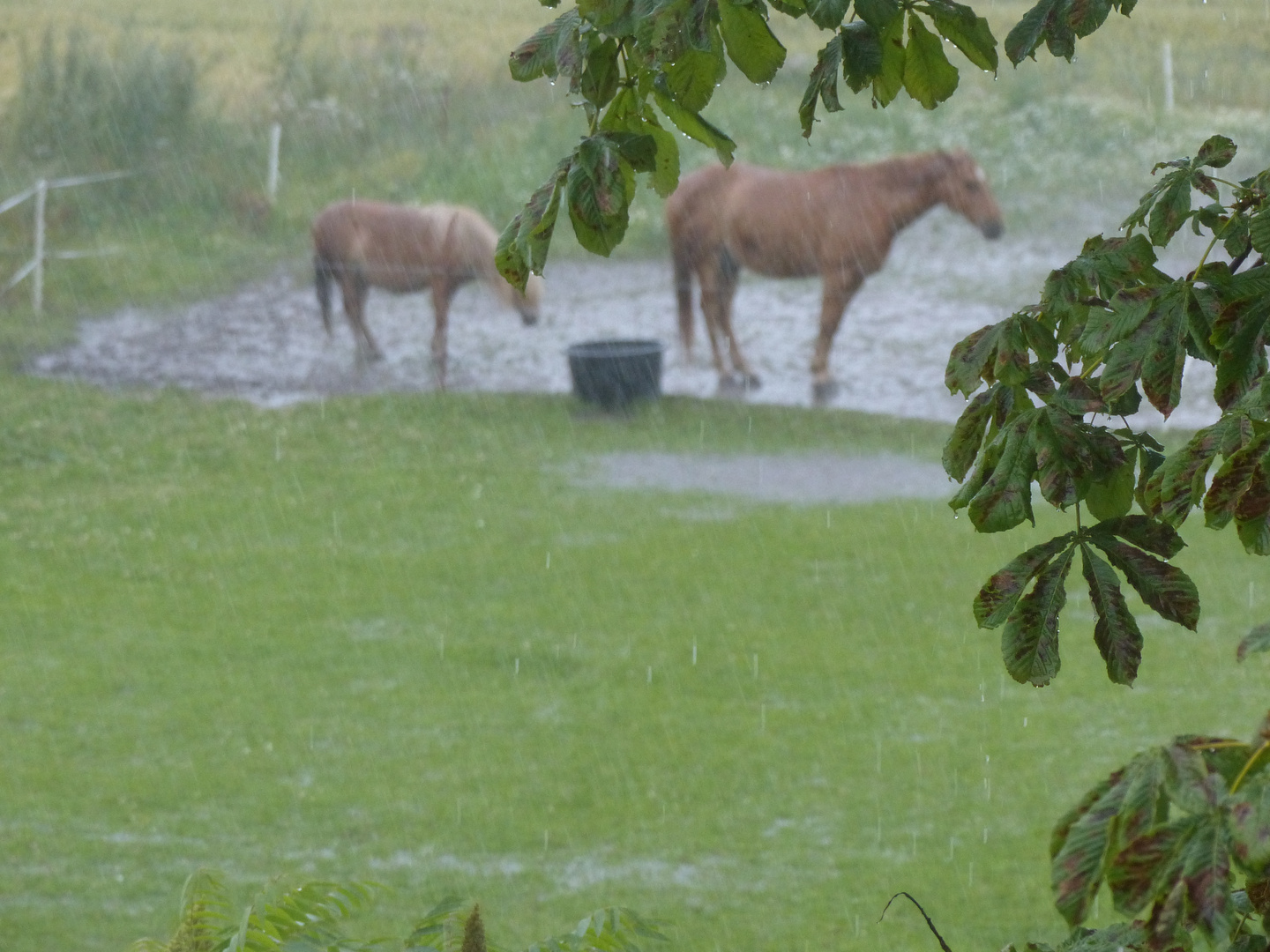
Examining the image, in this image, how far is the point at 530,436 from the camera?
1161cm

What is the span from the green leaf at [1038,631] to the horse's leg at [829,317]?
11673 millimetres

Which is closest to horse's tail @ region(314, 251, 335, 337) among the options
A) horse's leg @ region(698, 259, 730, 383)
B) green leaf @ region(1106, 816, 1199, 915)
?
horse's leg @ region(698, 259, 730, 383)

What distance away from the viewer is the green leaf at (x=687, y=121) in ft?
5.45

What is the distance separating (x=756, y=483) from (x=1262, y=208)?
870 centimetres

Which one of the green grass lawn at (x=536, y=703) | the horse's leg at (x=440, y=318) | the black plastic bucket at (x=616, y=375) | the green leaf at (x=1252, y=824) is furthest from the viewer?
the horse's leg at (x=440, y=318)

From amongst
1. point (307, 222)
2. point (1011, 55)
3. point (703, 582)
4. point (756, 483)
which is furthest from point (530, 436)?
point (1011, 55)

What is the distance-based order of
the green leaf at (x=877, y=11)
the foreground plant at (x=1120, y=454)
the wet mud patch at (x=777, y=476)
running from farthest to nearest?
the wet mud patch at (x=777, y=476)
the green leaf at (x=877, y=11)
the foreground plant at (x=1120, y=454)

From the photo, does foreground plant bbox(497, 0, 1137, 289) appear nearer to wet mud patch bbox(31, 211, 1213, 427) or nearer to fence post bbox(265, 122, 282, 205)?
wet mud patch bbox(31, 211, 1213, 427)

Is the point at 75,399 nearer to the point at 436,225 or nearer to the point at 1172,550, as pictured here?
the point at 436,225

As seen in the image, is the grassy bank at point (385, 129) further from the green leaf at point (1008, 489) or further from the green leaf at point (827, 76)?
the green leaf at point (1008, 489)

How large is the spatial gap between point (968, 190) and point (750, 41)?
11.7 meters

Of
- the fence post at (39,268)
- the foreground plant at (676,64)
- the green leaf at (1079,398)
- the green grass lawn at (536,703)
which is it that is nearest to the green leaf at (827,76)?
the foreground plant at (676,64)

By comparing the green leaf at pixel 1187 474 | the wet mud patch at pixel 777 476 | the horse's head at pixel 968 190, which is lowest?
the wet mud patch at pixel 777 476

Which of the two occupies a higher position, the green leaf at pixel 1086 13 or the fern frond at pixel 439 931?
the green leaf at pixel 1086 13
